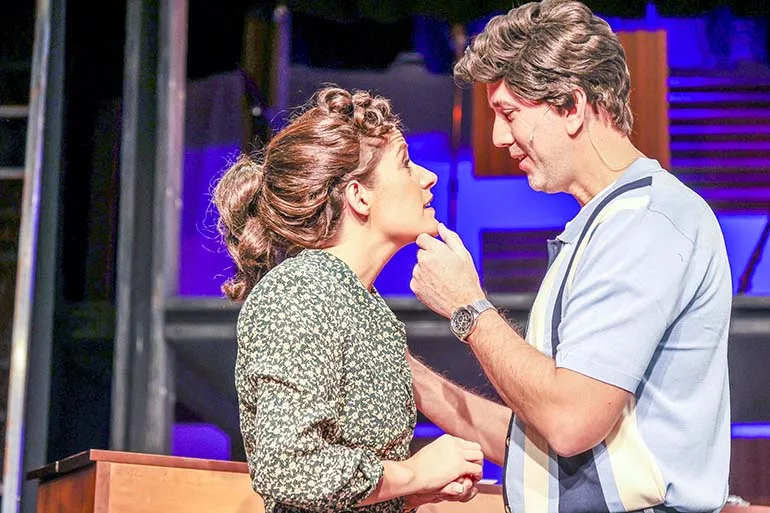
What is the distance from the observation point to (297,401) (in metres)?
1.47

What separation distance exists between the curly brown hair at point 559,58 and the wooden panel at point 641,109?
2.23 metres

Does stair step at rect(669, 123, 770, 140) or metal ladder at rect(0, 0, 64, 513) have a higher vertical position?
stair step at rect(669, 123, 770, 140)

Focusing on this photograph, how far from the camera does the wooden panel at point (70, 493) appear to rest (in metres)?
2.23

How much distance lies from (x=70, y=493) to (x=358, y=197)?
103cm

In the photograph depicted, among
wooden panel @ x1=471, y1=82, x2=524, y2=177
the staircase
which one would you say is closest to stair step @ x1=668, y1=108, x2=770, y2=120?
the staircase

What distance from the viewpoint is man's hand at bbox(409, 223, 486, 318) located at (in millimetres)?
1790

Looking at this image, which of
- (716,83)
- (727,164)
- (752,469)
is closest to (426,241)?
(752,469)

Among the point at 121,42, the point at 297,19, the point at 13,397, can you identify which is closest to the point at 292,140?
the point at 13,397

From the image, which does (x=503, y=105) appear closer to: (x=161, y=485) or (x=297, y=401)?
(x=297, y=401)

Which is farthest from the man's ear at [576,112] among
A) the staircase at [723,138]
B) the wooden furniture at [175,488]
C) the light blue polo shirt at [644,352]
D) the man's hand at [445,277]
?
the staircase at [723,138]

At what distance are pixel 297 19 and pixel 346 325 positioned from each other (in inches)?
150

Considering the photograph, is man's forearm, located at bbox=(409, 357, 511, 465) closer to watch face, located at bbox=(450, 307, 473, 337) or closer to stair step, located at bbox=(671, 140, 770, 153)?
watch face, located at bbox=(450, 307, 473, 337)

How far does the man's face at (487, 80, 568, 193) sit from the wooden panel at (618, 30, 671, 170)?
7.37 ft

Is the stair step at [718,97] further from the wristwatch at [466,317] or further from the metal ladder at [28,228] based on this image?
the wristwatch at [466,317]
